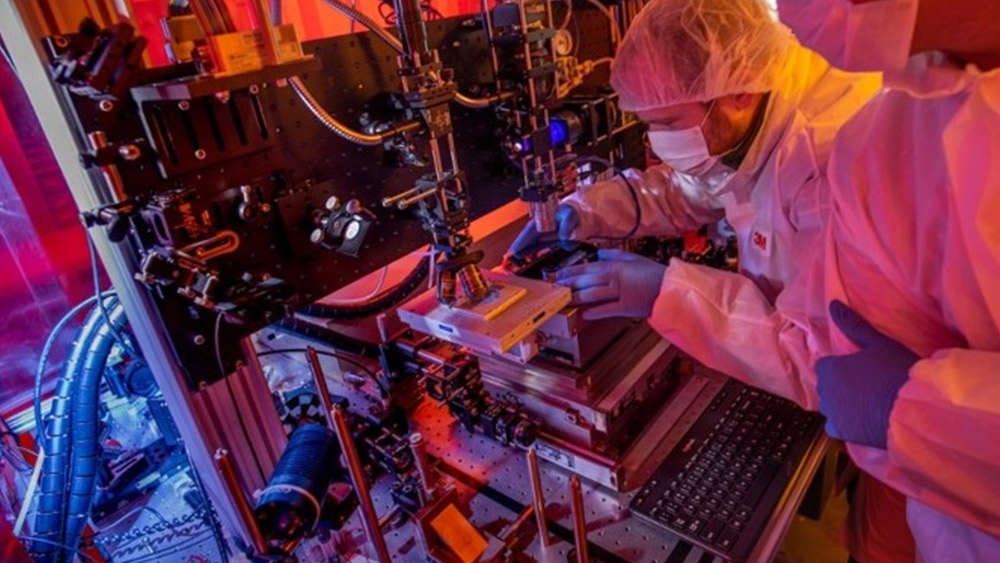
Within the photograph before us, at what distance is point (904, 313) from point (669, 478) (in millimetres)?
462

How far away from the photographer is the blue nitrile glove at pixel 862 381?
71cm

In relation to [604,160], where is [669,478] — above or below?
below

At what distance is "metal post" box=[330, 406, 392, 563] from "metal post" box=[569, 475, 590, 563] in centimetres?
29

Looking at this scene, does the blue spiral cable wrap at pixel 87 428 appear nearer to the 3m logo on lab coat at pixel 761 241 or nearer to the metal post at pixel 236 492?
the metal post at pixel 236 492

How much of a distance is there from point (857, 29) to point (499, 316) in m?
0.60

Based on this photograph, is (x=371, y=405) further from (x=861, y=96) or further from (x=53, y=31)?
(x=861, y=96)

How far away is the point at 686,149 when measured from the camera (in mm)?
1167

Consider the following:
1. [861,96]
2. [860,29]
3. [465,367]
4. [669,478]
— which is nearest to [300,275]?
[465,367]

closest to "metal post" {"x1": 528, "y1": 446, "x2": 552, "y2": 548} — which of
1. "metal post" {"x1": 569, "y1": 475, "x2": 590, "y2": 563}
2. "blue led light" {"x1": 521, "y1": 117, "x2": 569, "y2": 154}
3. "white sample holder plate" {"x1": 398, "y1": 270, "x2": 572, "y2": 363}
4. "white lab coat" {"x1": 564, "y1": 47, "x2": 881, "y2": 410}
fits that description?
"metal post" {"x1": 569, "y1": 475, "x2": 590, "y2": 563}

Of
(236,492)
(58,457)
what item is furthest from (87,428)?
(236,492)

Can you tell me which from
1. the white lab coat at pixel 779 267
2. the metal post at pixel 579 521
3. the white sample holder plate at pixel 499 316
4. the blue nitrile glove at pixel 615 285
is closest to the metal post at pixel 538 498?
the metal post at pixel 579 521

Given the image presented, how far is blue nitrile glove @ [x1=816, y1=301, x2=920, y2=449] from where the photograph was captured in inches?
27.9

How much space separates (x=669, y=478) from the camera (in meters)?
1.00

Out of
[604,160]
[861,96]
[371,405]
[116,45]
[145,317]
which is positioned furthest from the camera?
[604,160]
